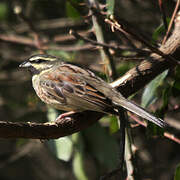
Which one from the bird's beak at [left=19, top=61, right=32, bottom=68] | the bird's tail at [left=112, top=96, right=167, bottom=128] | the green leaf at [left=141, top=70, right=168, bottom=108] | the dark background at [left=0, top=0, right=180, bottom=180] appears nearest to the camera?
the bird's tail at [left=112, top=96, right=167, bottom=128]

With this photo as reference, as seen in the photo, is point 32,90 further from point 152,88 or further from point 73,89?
point 152,88

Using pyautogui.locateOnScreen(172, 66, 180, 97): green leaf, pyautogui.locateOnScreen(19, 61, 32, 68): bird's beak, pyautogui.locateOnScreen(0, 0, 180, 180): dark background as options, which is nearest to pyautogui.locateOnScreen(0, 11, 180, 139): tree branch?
pyautogui.locateOnScreen(172, 66, 180, 97): green leaf

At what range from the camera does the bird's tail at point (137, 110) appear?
3.24 metres

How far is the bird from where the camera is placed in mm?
3568

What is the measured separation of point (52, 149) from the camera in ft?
13.1

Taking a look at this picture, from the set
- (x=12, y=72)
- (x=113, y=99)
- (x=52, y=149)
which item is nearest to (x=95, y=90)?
(x=113, y=99)

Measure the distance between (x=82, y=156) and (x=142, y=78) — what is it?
130cm

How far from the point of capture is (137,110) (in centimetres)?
342

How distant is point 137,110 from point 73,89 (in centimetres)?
79

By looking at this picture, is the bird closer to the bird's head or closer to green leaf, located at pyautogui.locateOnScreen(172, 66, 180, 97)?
the bird's head

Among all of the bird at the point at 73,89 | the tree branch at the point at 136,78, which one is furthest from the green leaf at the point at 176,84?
the bird at the point at 73,89

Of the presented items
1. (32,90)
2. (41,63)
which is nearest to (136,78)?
(41,63)

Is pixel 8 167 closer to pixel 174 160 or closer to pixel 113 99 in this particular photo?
pixel 174 160

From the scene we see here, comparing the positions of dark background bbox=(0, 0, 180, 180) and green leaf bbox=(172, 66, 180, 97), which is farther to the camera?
dark background bbox=(0, 0, 180, 180)
